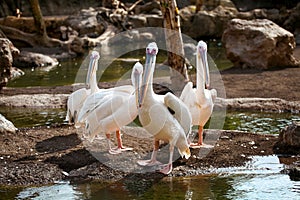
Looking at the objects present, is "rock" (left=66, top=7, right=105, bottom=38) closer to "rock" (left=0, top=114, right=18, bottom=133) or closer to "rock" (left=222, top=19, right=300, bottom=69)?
"rock" (left=222, top=19, right=300, bottom=69)

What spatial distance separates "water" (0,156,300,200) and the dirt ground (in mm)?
201

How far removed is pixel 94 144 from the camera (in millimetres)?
7469

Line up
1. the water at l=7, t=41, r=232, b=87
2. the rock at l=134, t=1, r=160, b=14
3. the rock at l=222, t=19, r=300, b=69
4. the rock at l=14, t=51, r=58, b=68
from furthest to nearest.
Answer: the rock at l=134, t=1, r=160, b=14
the rock at l=14, t=51, r=58, b=68
the water at l=7, t=41, r=232, b=87
the rock at l=222, t=19, r=300, b=69

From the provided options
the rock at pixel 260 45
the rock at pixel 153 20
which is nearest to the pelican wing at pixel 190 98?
the rock at pixel 260 45

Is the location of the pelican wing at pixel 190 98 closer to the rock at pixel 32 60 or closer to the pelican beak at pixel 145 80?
the pelican beak at pixel 145 80

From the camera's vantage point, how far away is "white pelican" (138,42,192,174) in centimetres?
639

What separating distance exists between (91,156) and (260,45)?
8013mm

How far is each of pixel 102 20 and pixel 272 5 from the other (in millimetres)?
8876

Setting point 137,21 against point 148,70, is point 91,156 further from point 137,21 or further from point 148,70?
point 137,21

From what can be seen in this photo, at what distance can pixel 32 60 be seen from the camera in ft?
56.3

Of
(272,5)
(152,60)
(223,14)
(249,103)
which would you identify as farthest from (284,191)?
(272,5)

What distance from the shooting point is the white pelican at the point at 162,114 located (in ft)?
21.0

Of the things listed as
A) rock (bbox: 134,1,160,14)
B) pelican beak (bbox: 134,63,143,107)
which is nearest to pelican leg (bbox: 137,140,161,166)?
pelican beak (bbox: 134,63,143,107)

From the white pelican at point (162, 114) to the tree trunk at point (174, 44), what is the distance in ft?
14.4
